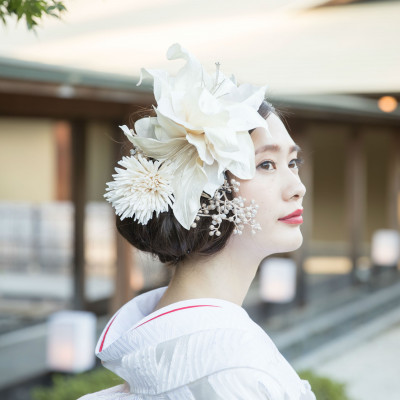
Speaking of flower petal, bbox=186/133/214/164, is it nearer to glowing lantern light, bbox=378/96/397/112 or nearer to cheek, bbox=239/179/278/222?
cheek, bbox=239/179/278/222

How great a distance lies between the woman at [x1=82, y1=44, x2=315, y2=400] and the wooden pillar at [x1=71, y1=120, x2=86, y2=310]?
211 inches

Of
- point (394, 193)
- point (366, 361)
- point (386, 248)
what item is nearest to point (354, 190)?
point (386, 248)

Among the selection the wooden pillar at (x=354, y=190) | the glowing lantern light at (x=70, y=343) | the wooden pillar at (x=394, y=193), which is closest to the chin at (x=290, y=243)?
the glowing lantern light at (x=70, y=343)

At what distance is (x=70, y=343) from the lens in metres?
5.32

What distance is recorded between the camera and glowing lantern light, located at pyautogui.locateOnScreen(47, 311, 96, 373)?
5.32 m

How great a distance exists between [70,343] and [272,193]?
427cm

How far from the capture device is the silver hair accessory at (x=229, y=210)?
133cm

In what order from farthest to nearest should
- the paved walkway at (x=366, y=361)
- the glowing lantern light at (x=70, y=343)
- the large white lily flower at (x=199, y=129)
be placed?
the paved walkway at (x=366, y=361), the glowing lantern light at (x=70, y=343), the large white lily flower at (x=199, y=129)

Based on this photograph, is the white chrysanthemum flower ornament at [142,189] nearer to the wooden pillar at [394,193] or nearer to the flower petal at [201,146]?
the flower petal at [201,146]

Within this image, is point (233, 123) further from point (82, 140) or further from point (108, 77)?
point (82, 140)

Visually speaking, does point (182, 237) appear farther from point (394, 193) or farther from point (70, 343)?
point (394, 193)

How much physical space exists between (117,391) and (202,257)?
345 millimetres

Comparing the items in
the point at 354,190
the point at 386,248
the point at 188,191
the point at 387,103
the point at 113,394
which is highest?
the point at 387,103

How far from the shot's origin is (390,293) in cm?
934
